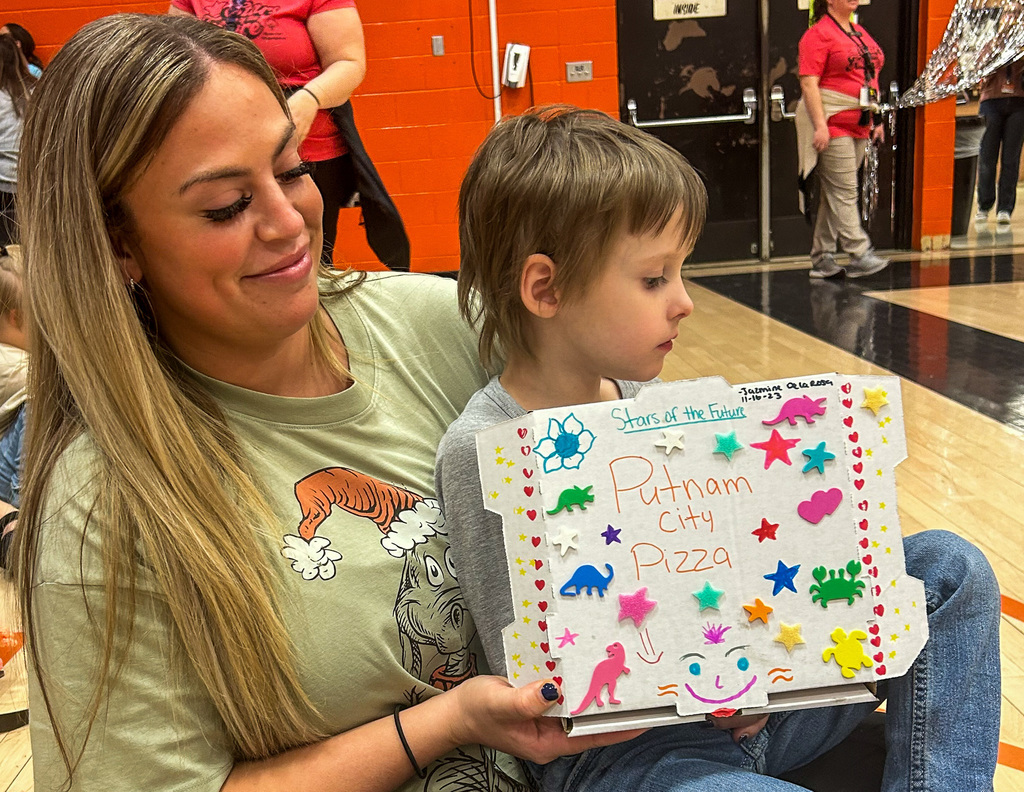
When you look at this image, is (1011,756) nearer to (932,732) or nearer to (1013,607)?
(1013,607)

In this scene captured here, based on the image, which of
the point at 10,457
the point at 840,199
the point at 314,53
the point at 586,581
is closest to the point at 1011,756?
the point at 586,581

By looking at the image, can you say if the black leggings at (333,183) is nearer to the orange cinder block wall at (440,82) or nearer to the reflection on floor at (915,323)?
the reflection on floor at (915,323)

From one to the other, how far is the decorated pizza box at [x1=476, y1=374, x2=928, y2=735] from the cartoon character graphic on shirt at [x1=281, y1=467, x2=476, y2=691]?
0.12m

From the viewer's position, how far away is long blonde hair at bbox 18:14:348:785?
2.67ft

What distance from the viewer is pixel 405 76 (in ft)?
21.1

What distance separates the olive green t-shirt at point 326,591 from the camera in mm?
803

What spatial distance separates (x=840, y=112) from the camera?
562 centimetres

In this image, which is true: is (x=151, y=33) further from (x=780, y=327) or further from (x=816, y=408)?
(x=780, y=327)

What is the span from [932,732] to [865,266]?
17.9 ft

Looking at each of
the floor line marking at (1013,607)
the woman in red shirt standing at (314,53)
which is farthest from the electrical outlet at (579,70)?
the floor line marking at (1013,607)

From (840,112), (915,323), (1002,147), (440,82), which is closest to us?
(915,323)

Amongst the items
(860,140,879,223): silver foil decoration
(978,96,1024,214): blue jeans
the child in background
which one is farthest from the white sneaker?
the child in background

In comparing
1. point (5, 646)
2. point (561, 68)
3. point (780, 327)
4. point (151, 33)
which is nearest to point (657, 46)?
point (561, 68)

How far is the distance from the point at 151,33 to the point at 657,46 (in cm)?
617
